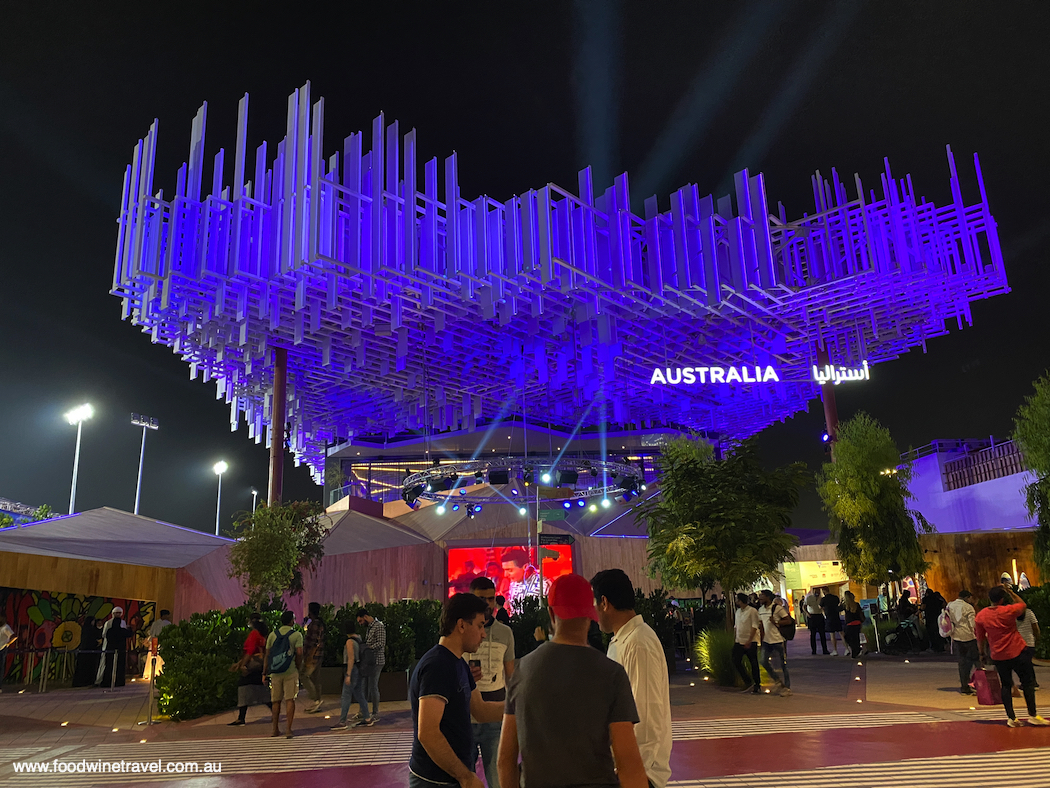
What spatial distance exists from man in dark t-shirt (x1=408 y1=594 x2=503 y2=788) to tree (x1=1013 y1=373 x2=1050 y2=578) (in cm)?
1767

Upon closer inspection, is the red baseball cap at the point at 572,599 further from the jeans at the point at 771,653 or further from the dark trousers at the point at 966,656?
the jeans at the point at 771,653

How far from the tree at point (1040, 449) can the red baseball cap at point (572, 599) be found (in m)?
17.9

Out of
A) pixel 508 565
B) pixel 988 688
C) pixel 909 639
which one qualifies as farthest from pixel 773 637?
pixel 508 565

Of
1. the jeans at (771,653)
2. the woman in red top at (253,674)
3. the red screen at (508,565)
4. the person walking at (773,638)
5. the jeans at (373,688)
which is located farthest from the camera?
the red screen at (508,565)

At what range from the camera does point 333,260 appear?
668 inches

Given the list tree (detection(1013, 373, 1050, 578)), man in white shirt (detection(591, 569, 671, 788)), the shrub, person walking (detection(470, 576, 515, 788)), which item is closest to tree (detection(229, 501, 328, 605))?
the shrub

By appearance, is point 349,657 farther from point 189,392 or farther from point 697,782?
point 189,392

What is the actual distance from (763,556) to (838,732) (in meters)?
6.49

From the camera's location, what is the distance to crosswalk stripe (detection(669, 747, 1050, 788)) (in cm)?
573

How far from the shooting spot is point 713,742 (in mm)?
7629

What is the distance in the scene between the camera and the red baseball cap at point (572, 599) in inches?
109

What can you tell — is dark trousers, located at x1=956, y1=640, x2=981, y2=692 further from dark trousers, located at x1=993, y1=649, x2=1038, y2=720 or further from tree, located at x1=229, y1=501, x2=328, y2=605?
tree, located at x1=229, y1=501, x2=328, y2=605

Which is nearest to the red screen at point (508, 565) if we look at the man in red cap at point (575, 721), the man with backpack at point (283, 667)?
the man with backpack at point (283, 667)

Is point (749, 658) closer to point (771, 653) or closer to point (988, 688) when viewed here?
point (771, 653)
